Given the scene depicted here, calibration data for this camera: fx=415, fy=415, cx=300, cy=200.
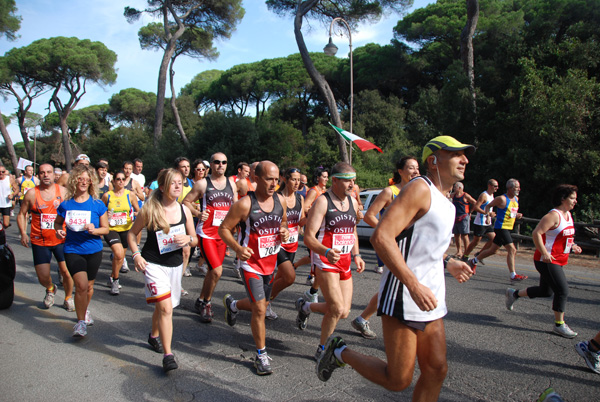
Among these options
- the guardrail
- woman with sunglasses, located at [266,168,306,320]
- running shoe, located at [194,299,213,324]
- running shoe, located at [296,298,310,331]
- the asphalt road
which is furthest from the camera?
the guardrail

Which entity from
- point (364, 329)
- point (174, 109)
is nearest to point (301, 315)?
point (364, 329)

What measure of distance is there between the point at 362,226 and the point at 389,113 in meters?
19.7

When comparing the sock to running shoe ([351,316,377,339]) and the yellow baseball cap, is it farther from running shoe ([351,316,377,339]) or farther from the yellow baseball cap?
running shoe ([351,316,377,339])

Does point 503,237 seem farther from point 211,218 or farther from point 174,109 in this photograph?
point 174,109

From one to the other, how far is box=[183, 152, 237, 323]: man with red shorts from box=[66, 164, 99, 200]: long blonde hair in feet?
3.84

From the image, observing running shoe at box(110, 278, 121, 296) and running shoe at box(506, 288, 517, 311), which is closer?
running shoe at box(506, 288, 517, 311)

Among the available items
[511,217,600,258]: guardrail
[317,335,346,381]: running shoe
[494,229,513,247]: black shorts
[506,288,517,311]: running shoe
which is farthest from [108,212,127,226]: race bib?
[511,217,600,258]: guardrail

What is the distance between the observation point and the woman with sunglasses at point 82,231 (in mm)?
4387

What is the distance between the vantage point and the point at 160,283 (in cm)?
366

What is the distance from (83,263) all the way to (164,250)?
1288mm

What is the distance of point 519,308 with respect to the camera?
5664mm

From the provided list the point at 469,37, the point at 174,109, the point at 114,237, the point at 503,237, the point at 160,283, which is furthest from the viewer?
the point at 174,109

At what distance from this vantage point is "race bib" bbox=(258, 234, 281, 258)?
3.88m

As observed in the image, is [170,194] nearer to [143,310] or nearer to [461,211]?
[143,310]
